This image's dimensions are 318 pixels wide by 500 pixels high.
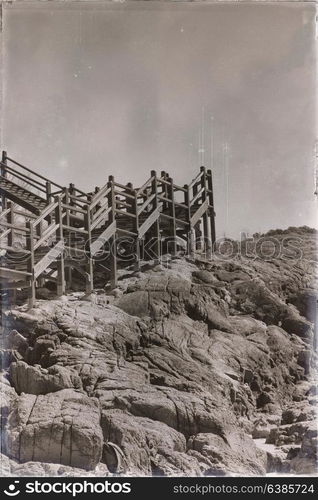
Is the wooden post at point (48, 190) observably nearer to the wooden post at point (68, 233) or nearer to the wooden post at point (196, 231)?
the wooden post at point (68, 233)

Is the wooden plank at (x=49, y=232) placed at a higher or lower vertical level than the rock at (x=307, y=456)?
higher

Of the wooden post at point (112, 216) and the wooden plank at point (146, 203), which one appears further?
the wooden plank at point (146, 203)

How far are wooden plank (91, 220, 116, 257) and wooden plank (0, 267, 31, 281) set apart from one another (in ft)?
7.92

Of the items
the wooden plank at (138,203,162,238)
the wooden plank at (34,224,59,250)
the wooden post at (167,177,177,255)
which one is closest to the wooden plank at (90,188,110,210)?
the wooden plank at (34,224,59,250)

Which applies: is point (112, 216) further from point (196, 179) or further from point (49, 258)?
point (196, 179)

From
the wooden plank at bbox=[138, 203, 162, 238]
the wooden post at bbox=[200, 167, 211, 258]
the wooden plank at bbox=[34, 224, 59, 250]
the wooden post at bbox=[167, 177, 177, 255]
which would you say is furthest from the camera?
the wooden post at bbox=[200, 167, 211, 258]

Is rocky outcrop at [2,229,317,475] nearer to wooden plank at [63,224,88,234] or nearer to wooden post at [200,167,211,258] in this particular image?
wooden plank at [63,224,88,234]

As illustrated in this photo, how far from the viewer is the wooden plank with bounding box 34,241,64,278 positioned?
12.8 meters

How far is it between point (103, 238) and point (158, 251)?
1.89 m

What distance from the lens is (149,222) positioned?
16.6 meters

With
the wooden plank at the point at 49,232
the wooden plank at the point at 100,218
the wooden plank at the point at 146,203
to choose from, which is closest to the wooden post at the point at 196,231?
the wooden plank at the point at 146,203

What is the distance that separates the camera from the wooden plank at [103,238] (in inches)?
578

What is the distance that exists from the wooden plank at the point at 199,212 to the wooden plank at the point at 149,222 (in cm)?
148

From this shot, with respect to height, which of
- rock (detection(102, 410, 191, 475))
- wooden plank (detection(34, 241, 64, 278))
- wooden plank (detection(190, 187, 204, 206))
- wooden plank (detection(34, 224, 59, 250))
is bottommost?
rock (detection(102, 410, 191, 475))
